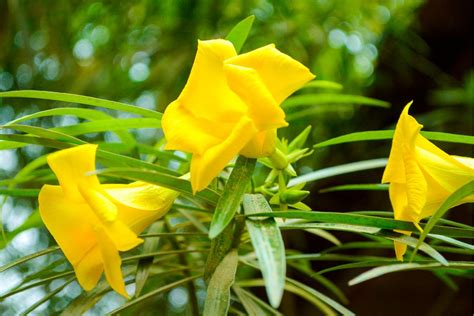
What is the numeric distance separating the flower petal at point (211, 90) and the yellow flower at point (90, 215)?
0.08m

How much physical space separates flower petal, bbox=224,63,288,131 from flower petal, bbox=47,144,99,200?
12 centimetres

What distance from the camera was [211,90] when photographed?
0.44 m

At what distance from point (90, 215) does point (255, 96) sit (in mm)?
149

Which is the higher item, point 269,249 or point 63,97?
point 63,97

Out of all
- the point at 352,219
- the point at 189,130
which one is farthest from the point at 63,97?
the point at 352,219

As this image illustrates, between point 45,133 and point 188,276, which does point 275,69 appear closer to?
point 45,133

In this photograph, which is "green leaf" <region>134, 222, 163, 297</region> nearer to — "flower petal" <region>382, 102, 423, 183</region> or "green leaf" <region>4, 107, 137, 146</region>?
"green leaf" <region>4, 107, 137, 146</region>

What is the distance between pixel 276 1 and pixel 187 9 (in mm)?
208

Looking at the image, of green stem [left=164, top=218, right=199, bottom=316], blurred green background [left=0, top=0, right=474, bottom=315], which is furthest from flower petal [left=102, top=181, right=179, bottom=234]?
blurred green background [left=0, top=0, right=474, bottom=315]

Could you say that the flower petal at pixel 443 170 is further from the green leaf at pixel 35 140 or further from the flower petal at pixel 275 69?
the green leaf at pixel 35 140

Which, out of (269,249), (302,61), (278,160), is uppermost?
(302,61)

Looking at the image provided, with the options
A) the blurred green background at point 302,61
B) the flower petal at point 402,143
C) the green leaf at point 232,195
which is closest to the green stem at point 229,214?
the green leaf at point 232,195

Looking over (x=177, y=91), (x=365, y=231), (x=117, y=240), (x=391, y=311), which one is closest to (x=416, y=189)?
(x=365, y=231)

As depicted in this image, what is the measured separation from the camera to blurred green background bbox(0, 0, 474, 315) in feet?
4.37
